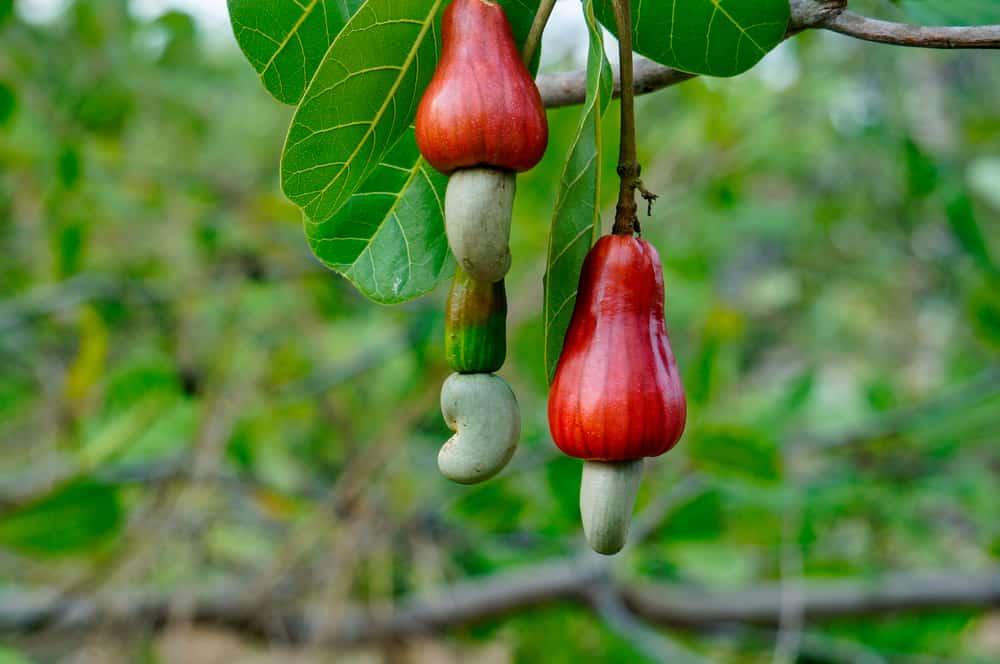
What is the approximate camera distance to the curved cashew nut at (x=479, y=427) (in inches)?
27.3

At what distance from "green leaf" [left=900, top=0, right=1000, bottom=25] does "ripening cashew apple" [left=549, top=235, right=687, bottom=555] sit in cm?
37

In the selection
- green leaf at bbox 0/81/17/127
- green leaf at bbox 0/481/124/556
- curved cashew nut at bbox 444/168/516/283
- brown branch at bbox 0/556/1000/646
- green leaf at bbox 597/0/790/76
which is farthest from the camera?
brown branch at bbox 0/556/1000/646

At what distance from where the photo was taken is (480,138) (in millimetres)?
629

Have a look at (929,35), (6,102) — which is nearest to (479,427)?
(929,35)

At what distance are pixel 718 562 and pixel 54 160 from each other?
195 centimetres

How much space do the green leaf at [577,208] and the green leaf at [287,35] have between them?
208mm

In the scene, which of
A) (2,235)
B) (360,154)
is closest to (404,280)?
(360,154)

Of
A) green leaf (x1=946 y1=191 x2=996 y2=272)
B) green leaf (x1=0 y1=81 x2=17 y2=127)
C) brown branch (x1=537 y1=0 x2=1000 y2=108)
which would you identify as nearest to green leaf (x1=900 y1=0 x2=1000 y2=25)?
brown branch (x1=537 y1=0 x2=1000 y2=108)

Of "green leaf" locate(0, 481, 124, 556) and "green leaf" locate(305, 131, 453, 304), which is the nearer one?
"green leaf" locate(305, 131, 453, 304)

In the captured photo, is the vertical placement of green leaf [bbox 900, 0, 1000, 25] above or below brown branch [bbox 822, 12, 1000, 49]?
→ below

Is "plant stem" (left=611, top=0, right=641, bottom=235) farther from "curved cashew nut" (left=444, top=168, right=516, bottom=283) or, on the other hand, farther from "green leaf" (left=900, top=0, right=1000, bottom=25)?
"green leaf" (left=900, top=0, right=1000, bottom=25)

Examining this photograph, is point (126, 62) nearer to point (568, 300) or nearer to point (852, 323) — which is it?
point (568, 300)

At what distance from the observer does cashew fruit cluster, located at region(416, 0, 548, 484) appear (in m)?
0.63

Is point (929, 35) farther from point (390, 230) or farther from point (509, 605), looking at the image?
point (509, 605)
